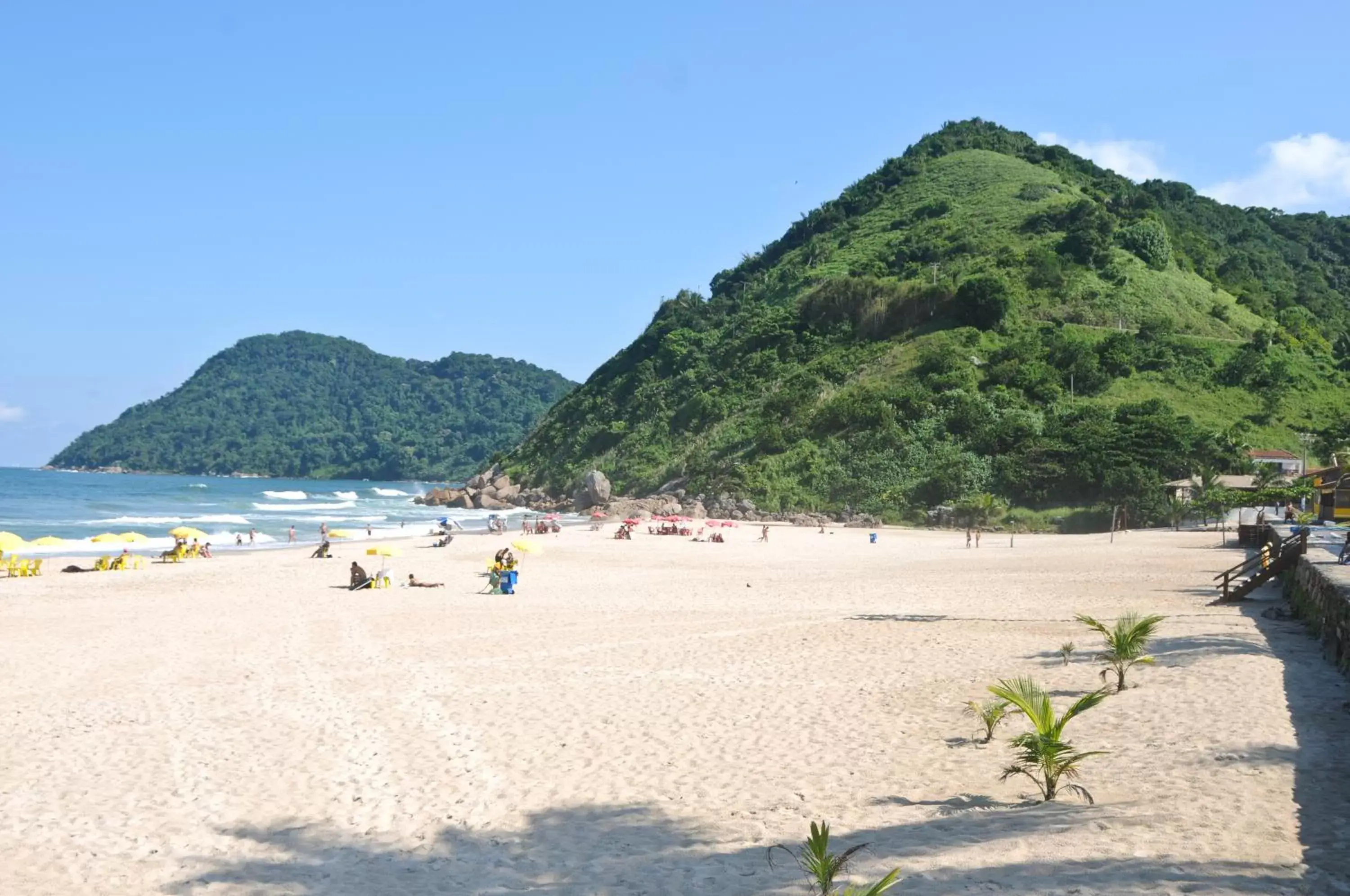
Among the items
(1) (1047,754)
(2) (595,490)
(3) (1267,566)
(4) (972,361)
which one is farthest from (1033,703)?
(2) (595,490)

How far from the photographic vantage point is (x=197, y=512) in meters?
65.7

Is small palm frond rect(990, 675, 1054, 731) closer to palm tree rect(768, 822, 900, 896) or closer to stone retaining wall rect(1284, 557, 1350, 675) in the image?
palm tree rect(768, 822, 900, 896)

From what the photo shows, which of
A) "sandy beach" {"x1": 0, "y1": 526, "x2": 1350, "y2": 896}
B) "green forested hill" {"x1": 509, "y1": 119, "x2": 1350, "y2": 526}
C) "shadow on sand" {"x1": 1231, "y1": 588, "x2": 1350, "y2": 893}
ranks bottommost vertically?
"sandy beach" {"x1": 0, "y1": 526, "x2": 1350, "y2": 896}

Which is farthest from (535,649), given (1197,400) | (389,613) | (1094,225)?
(1094,225)

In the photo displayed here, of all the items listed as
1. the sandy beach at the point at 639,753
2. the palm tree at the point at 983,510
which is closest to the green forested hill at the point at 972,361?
Answer: the palm tree at the point at 983,510

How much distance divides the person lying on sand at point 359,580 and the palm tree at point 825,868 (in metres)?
19.9

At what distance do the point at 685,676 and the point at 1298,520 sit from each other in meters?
26.9

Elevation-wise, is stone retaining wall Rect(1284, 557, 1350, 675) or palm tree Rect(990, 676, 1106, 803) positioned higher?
stone retaining wall Rect(1284, 557, 1350, 675)

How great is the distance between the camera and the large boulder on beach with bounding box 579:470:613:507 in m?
68.4

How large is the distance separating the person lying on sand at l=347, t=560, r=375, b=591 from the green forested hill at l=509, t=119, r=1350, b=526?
35423 mm

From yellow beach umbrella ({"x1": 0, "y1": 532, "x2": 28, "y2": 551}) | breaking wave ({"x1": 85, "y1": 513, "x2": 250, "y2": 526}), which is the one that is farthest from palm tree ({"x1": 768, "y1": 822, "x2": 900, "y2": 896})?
breaking wave ({"x1": 85, "y1": 513, "x2": 250, "y2": 526})

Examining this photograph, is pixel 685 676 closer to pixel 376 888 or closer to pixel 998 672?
pixel 998 672

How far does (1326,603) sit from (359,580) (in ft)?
65.8

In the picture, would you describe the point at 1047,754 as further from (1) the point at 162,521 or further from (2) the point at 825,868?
(1) the point at 162,521
